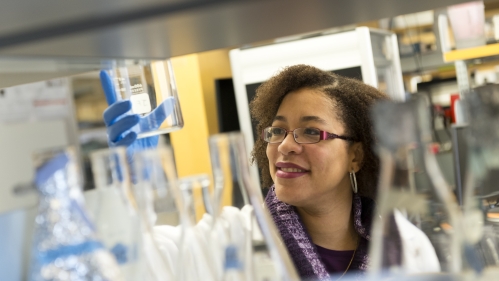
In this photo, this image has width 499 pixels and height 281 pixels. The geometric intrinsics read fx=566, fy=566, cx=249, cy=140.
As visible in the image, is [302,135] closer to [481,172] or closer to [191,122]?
[481,172]

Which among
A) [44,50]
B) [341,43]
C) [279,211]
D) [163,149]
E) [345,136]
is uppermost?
[341,43]

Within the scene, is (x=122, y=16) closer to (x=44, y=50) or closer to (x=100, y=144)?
(x=44, y=50)

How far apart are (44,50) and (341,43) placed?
2518 mm

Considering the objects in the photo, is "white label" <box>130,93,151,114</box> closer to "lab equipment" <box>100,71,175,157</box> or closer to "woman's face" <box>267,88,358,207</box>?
"lab equipment" <box>100,71,175,157</box>

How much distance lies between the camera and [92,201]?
0.50m

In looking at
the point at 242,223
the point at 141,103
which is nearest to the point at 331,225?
the point at 141,103

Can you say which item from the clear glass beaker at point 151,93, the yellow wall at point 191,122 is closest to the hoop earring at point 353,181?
the clear glass beaker at point 151,93

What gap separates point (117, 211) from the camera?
50 cm

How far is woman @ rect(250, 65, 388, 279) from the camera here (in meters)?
1.77

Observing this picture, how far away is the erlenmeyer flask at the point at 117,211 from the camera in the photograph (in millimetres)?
460

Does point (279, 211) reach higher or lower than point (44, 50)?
lower

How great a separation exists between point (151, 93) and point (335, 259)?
1.12m

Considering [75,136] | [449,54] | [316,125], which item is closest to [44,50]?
[316,125]

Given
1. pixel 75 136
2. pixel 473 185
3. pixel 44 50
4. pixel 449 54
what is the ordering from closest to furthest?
pixel 473 185 < pixel 44 50 < pixel 449 54 < pixel 75 136
